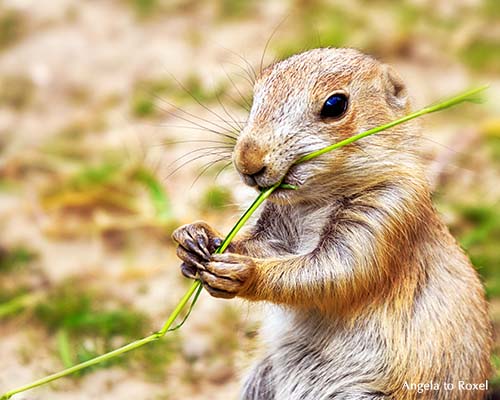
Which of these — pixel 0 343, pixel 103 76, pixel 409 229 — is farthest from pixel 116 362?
pixel 103 76

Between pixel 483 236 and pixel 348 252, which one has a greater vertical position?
pixel 483 236

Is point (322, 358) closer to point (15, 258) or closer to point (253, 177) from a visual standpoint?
point (253, 177)

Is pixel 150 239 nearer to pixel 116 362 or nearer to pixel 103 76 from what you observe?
pixel 116 362

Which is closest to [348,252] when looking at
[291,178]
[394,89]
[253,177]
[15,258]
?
[291,178]

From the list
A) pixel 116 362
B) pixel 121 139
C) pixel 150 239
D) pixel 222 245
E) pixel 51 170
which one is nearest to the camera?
pixel 222 245

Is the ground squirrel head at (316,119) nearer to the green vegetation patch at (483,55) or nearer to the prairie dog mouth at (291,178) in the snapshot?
the prairie dog mouth at (291,178)

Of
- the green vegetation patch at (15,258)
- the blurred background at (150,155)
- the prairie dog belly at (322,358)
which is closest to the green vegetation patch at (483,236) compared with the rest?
the blurred background at (150,155)
